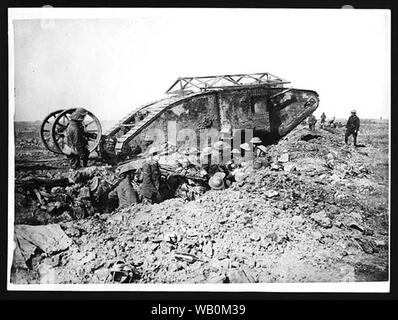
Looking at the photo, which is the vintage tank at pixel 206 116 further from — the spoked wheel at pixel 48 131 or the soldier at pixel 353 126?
the soldier at pixel 353 126

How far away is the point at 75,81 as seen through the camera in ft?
11.7

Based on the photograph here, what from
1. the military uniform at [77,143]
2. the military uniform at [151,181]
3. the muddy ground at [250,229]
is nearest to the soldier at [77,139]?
the military uniform at [77,143]

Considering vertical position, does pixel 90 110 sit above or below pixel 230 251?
above

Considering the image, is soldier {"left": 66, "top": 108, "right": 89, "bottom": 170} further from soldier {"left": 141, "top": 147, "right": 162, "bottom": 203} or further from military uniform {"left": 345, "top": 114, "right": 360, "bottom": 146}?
military uniform {"left": 345, "top": 114, "right": 360, "bottom": 146}

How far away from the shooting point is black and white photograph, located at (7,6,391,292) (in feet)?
11.6

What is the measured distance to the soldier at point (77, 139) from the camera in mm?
3598

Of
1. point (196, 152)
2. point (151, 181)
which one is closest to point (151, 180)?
point (151, 181)

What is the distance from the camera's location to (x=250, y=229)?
359cm

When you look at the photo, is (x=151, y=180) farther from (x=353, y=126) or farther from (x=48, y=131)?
(x=353, y=126)

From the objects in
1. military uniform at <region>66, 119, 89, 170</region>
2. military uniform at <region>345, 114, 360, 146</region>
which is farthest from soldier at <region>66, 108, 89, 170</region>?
military uniform at <region>345, 114, 360, 146</region>

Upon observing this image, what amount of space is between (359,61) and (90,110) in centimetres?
230
